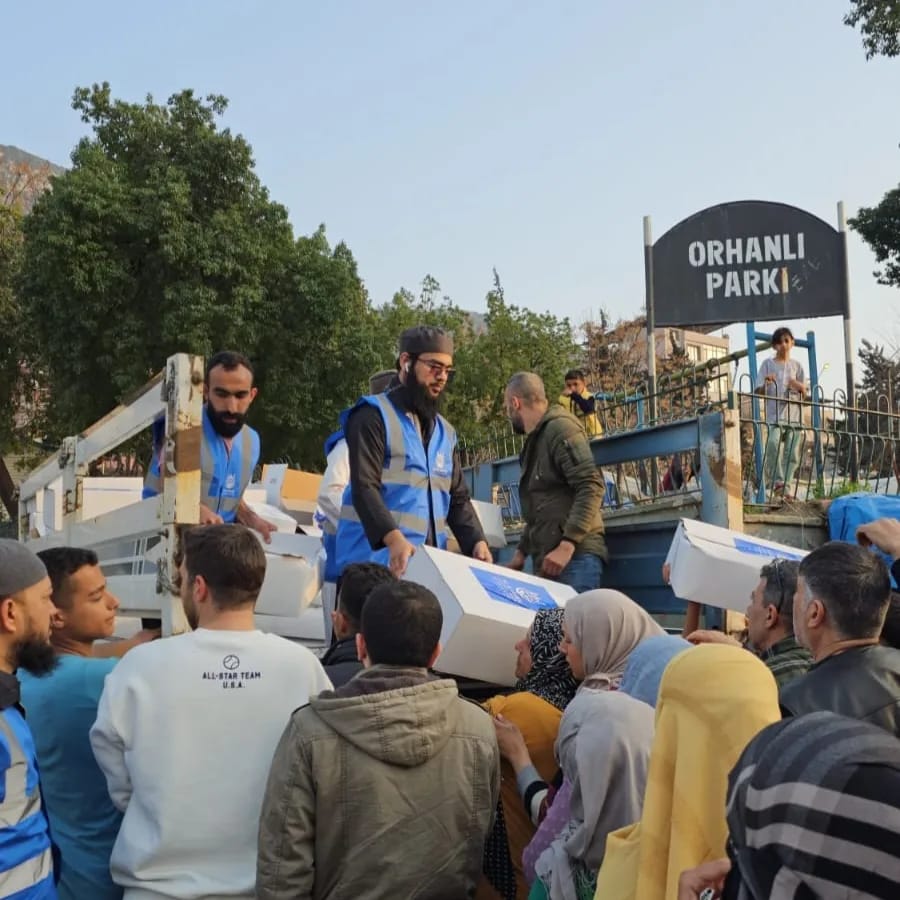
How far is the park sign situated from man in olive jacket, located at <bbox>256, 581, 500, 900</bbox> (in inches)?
324

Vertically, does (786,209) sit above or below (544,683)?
above

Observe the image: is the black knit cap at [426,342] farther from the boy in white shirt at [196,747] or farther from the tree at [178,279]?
the tree at [178,279]

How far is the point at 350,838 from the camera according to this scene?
7.84 ft

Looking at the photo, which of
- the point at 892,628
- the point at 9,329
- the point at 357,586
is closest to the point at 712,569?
the point at 892,628

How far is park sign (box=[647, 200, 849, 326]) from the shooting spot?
10.0 metres

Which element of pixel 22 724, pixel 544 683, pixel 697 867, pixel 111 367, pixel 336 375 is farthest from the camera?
pixel 336 375

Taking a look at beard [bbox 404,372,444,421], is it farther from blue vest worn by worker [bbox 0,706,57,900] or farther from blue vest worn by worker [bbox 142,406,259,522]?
blue vest worn by worker [bbox 0,706,57,900]

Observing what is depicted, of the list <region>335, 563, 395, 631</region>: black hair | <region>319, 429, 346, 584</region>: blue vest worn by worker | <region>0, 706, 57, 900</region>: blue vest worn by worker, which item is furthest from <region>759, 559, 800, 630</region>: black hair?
<region>0, 706, 57, 900</region>: blue vest worn by worker

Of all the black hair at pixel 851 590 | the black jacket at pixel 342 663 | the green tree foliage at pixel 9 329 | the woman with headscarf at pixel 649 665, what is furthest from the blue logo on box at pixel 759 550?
the green tree foliage at pixel 9 329

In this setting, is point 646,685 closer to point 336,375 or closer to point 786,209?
point 786,209

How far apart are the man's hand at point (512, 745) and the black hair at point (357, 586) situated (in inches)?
21.9

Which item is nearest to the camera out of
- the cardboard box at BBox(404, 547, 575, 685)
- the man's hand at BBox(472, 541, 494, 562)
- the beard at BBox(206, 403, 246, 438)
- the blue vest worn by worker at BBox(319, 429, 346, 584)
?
the cardboard box at BBox(404, 547, 575, 685)

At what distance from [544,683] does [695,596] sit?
3.52 ft

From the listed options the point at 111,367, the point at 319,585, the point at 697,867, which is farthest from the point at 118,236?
the point at 697,867
